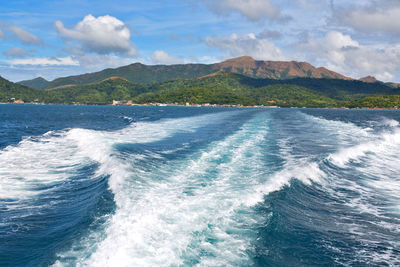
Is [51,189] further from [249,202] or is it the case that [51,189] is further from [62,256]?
[249,202]

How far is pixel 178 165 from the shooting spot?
58.6ft

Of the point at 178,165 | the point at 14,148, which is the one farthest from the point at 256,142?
the point at 14,148

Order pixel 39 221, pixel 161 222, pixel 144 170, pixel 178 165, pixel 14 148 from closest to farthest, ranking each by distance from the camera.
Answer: pixel 161 222, pixel 39 221, pixel 144 170, pixel 178 165, pixel 14 148

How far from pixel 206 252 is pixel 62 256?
400 cm

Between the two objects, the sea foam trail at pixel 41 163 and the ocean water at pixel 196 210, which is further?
the sea foam trail at pixel 41 163

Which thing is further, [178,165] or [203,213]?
[178,165]

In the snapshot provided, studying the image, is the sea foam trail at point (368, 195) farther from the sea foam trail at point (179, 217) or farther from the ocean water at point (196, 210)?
the sea foam trail at point (179, 217)

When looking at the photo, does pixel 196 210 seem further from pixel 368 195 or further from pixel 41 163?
pixel 41 163

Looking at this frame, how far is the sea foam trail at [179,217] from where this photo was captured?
7.43m

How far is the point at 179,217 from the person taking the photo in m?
9.84

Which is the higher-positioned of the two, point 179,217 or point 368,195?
point 179,217

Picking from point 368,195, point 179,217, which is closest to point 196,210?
point 179,217

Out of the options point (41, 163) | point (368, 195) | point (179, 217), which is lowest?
point (368, 195)

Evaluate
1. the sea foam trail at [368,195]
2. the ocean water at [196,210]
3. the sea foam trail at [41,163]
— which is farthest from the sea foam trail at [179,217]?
the sea foam trail at [368,195]
